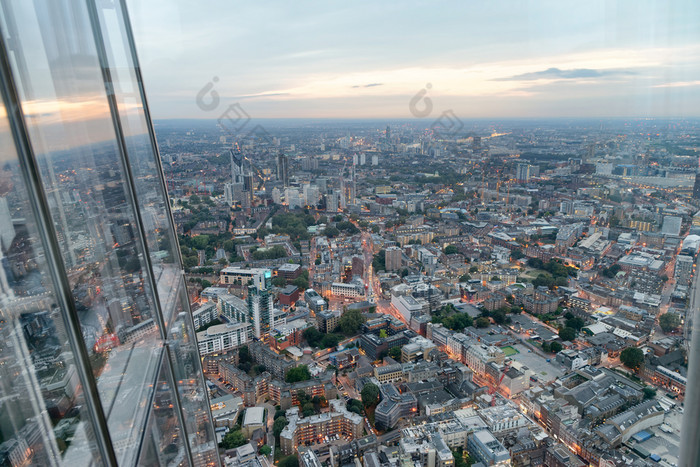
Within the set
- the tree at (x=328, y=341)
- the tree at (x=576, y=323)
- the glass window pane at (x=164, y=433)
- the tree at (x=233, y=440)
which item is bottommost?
the tree at (x=576, y=323)

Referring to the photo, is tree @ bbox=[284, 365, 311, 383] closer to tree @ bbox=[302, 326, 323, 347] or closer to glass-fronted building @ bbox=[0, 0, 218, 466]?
tree @ bbox=[302, 326, 323, 347]

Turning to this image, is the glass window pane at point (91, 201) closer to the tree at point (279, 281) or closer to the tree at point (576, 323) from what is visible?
the tree at point (576, 323)

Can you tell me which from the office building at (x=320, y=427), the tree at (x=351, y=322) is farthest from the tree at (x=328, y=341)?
the office building at (x=320, y=427)

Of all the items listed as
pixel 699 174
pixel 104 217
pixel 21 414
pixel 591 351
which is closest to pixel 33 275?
pixel 21 414

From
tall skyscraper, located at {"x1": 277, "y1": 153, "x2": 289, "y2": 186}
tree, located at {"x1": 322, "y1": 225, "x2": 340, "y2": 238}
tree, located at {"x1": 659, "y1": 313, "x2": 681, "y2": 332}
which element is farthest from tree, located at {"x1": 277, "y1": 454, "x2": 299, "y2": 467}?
tall skyscraper, located at {"x1": 277, "y1": 153, "x2": 289, "y2": 186}

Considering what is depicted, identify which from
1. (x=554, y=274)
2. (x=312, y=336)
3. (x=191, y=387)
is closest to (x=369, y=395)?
(x=312, y=336)

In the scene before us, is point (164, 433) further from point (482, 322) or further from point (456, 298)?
point (456, 298)
